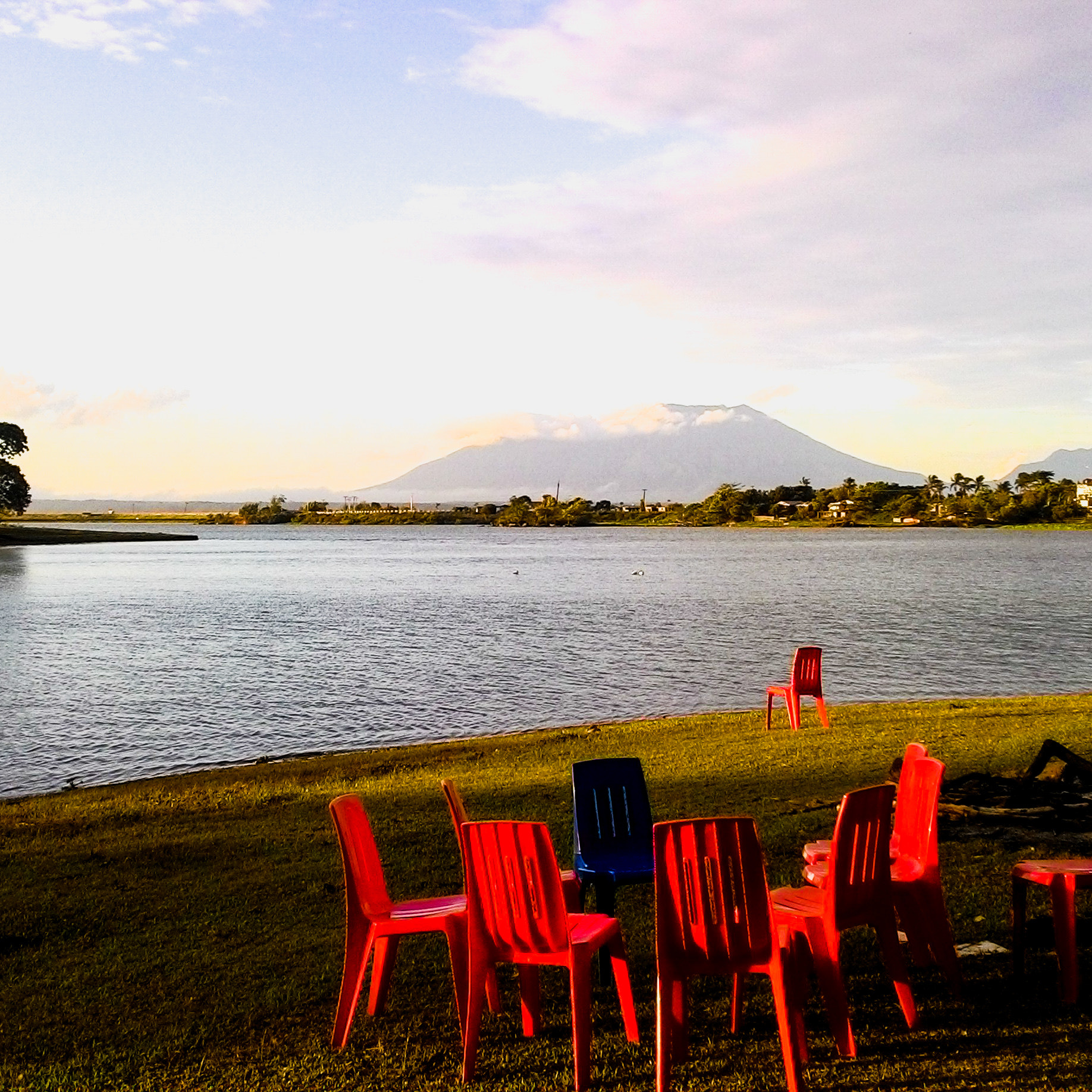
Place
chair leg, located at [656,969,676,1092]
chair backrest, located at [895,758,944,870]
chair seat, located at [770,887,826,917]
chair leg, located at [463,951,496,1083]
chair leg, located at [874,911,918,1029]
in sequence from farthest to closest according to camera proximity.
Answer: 1. chair backrest, located at [895,758,944,870]
2. chair leg, located at [874,911,918,1029]
3. chair seat, located at [770,887,826,917]
4. chair leg, located at [463,951,496,1083]
5. chair leg, located at [656,969,676,1092]

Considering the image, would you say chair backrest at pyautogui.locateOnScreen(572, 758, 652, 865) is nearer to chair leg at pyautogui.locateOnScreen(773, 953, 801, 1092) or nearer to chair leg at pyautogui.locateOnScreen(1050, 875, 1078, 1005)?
chair leg at pyautogui.locateOnScreen(773, 953, 801, 1092)

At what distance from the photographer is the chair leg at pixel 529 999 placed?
18.8 feet

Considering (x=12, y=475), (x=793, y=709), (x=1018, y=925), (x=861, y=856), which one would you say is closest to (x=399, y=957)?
(x=861, y=856)

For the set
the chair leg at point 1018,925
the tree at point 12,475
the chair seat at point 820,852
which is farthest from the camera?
the tree at point 12,475

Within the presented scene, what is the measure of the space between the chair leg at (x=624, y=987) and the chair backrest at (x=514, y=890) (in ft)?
1.85

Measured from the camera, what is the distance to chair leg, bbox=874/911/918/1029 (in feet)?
18.4

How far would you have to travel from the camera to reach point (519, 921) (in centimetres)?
518

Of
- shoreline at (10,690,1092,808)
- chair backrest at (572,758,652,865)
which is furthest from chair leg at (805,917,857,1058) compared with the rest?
shoreline at (10,690,1092,808)

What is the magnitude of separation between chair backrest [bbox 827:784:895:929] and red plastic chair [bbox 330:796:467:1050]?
192cm

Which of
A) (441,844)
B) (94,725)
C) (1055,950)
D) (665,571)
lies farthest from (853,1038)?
(665,571)

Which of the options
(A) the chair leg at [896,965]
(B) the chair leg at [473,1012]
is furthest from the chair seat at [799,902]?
(B) the chair leg at [473,1012]

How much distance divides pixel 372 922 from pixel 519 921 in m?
1.01

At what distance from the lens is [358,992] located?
566 cm

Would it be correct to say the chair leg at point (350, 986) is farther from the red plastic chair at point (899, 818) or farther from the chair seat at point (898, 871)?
the red plastic chair at point (899, 818)
